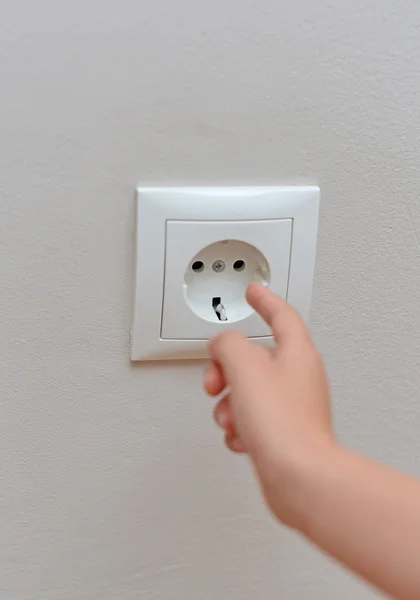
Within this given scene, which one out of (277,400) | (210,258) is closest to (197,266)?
(210,258)

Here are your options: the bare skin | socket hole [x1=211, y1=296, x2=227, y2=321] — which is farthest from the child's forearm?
socket hole [x1=211, y1=296, x2=227, y2=321]

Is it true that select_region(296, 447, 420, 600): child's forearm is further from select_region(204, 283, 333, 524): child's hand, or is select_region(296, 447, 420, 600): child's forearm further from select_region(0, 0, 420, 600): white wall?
select_region(0, 0, 420, 600): white wall

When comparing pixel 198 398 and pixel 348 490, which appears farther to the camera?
pixel 198 398

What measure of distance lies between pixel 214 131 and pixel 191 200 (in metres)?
0.04

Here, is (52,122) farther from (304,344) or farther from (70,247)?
(304,344)

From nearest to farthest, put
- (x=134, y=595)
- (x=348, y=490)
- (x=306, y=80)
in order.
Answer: (x=348, y=490) < (x=306, y=80) < (x=134, y=595)

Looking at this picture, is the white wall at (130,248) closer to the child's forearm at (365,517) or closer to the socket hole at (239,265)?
the socket hole at (239,265)

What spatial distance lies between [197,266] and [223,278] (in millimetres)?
18

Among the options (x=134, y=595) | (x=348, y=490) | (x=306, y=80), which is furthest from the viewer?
(x=134, y=595)

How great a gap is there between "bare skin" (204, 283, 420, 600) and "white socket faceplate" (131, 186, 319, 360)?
3.6 inches

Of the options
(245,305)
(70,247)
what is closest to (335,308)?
(245,305)

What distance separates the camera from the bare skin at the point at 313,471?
0.28 metres

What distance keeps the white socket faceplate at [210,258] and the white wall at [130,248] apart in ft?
0.04

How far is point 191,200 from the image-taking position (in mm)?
420
